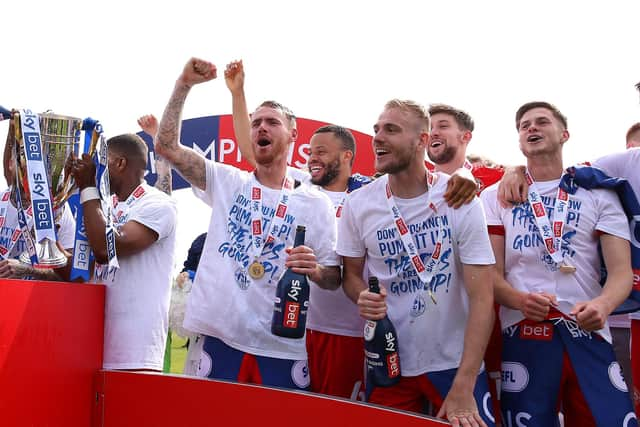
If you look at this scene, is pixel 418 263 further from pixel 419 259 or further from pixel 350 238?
pixel 350 238

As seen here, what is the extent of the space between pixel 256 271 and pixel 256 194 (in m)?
0.48

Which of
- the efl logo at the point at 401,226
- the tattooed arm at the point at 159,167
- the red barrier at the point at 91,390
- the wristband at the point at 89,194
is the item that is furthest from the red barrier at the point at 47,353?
the tattooed arm at the point at 159,167

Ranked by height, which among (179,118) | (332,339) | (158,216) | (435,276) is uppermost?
(179,118)

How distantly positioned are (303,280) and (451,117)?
2051 mm

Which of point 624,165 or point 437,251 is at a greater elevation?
point 624,165

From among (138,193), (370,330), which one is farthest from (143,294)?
(370,330)

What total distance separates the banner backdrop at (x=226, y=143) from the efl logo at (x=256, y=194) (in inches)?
175

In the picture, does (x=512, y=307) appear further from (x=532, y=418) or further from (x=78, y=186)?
(x=78, y=186)

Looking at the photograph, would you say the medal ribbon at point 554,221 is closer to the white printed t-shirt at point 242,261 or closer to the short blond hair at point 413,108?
the short blond hair at point 413,108

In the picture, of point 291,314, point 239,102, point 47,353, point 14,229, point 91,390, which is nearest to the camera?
point 47,353

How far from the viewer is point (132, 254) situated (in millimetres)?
3838

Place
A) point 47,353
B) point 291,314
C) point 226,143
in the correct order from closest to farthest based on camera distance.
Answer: point 47,353 < point 291,314 < point 226,143

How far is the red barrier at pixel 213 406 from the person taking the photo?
9.43 feet

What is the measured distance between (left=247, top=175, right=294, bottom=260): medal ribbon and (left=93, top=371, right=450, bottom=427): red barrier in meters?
0.95
